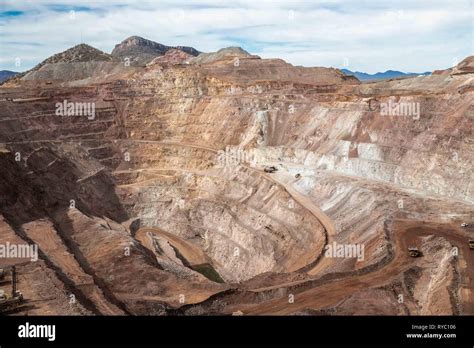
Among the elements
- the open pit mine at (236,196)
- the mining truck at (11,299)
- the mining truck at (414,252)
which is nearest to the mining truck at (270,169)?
the open pit mine at (236,196)

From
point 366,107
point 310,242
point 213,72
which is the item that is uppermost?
point 213,72

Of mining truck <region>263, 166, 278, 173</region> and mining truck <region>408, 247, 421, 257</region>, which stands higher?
mining truck <region>263, 166, 278, 173</region>

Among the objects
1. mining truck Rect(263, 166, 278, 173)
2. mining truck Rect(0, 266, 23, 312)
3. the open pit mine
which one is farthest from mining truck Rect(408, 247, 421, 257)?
mining truck Rect(263, 166, 278, 173)

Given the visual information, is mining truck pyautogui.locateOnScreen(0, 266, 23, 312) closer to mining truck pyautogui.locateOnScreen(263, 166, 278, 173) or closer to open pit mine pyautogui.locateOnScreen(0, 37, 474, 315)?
open pit mine pyautogui.locateOnScreen(0, 37, 474, 315)

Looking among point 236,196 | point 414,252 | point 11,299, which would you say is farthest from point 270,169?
point 11,299

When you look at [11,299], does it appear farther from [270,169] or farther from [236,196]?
[270,169]

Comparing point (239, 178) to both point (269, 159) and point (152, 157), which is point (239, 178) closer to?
point (269, 159)

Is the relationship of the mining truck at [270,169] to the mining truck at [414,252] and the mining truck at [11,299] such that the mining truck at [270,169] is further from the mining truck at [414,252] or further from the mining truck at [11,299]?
the mining truck at [11,299]
